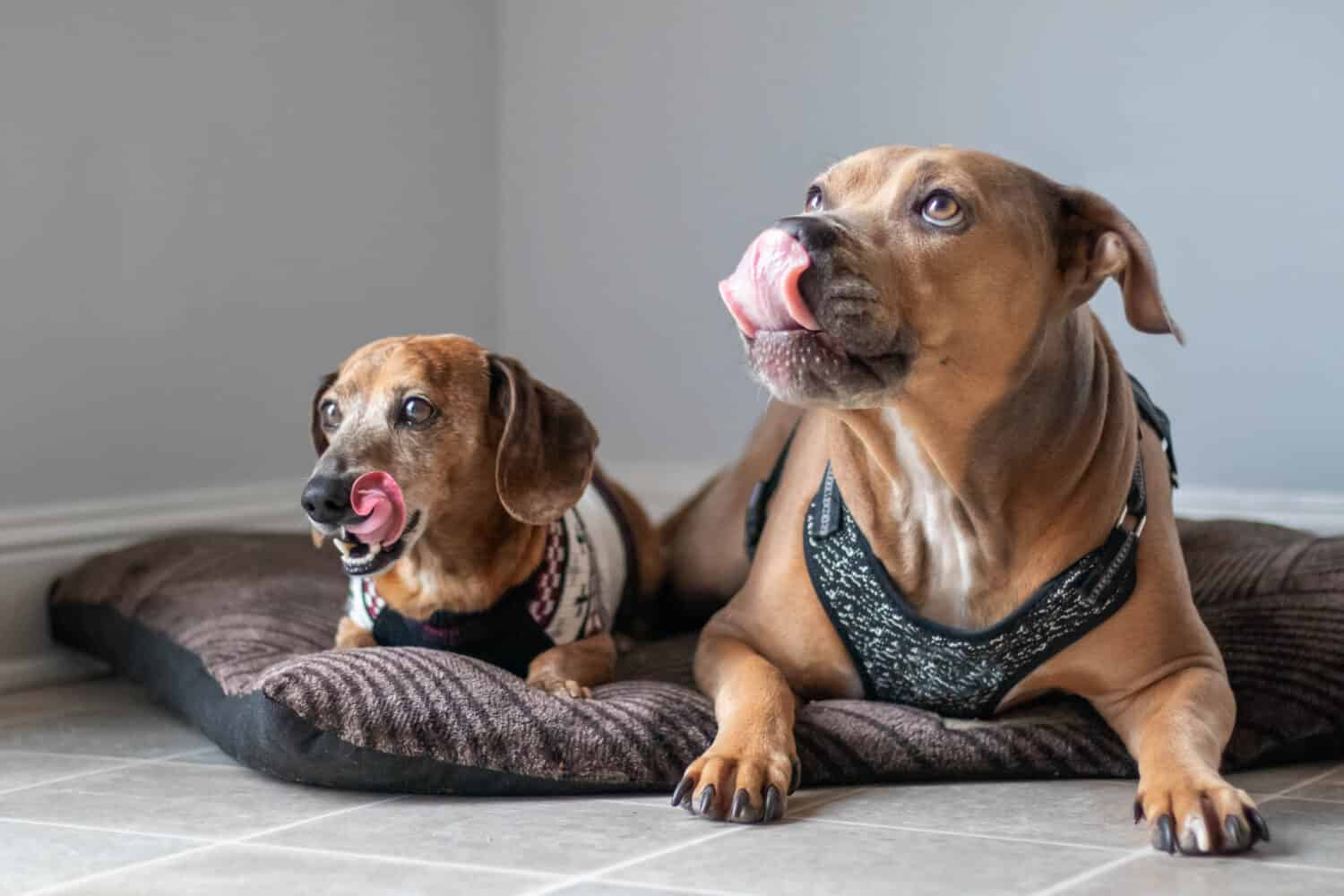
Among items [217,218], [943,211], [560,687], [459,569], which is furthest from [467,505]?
[217,218]

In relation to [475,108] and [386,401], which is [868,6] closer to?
[475,108]

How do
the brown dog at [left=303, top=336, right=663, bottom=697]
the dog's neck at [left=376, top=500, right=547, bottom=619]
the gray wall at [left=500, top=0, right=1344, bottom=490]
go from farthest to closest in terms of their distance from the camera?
the gray wall at [left=500, top=0, right=1344, bottom=490] < the dog's neck at [left=376, top=500, right=547, bottom=619] < the brown dog at [left=303, top=336, right=663, bottom=697]

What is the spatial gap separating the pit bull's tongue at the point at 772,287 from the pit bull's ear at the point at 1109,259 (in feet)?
1.42

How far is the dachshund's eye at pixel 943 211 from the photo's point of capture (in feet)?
7.02

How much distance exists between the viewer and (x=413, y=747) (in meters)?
2.25

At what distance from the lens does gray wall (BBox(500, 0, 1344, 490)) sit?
3.48 metres

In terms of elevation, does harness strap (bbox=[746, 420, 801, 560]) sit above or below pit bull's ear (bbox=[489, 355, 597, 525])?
below

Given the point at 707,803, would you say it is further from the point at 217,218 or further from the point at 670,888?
the point at 217,218

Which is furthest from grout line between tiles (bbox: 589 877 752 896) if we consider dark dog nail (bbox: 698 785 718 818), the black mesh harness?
the black mesh harness

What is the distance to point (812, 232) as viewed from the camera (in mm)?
2037

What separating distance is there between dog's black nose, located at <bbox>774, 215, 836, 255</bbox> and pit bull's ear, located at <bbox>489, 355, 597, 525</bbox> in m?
0.67

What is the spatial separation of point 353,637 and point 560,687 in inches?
17.2

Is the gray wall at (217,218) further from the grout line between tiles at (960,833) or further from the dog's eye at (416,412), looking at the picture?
the grout line between tiles at (960,833)

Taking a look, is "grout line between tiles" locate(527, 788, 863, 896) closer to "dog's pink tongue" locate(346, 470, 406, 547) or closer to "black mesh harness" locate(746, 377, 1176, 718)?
"black mesh harness" locate(746, 377, 1176, 718)
